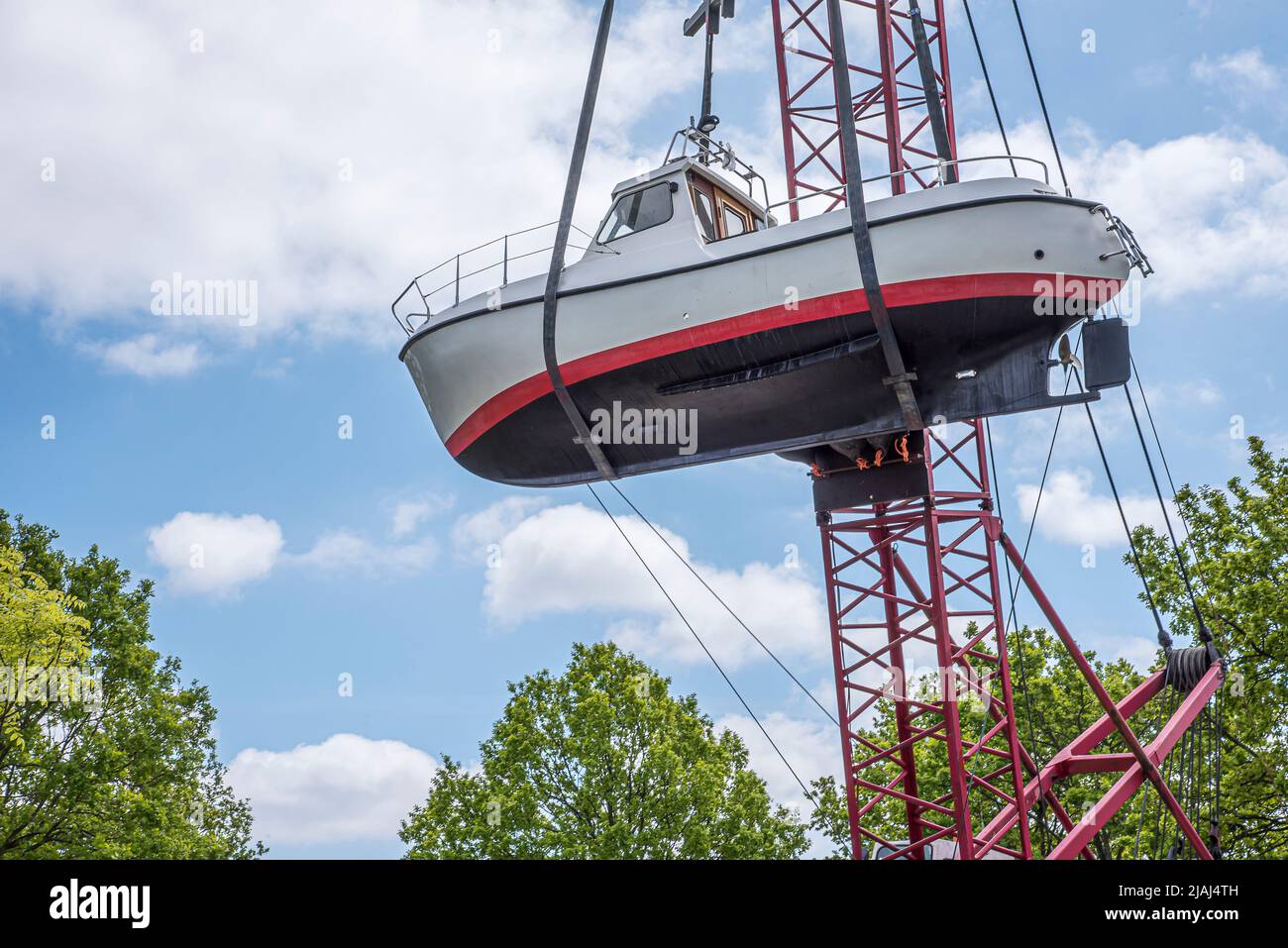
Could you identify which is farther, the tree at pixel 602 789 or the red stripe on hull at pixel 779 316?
the tree at pixel 602 789

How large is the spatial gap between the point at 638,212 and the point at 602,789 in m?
13.0

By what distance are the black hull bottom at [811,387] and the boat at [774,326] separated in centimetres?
2

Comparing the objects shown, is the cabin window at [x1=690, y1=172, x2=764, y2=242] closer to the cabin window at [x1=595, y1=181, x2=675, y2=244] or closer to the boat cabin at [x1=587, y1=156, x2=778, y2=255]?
the boat cabin at [x1=587, y1=156, x2=778, y2=255]

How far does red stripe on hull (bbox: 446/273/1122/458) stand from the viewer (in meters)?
10.0

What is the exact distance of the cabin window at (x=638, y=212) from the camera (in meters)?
11.7

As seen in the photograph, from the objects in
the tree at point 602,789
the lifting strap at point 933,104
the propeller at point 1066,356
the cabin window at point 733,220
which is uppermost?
the lifting strap at point 933,104

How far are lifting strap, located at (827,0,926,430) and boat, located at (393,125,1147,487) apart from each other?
0.49 ft

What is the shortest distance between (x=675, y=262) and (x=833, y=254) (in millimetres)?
1595

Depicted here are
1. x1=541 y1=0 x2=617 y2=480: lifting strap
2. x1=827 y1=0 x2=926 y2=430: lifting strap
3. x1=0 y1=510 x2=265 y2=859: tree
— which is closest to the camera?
x1=827 y1=0 x2=926 y2=430: lifting strap

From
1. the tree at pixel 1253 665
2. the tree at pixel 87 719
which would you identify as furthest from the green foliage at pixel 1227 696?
the tree at pixel 87 719

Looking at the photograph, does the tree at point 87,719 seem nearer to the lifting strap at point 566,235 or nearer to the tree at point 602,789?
the tree at point 602,789

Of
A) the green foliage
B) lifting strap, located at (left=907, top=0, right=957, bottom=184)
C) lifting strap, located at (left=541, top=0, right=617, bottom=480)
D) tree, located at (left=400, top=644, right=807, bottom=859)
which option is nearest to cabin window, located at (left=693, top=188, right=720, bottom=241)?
lifting strap, located at (left=541, top=0, right=617, bottom=480)

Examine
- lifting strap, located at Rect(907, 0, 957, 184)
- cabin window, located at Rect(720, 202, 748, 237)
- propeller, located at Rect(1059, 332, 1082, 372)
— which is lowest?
propeller, located at Rect(1059, 332, 1082, 372)
